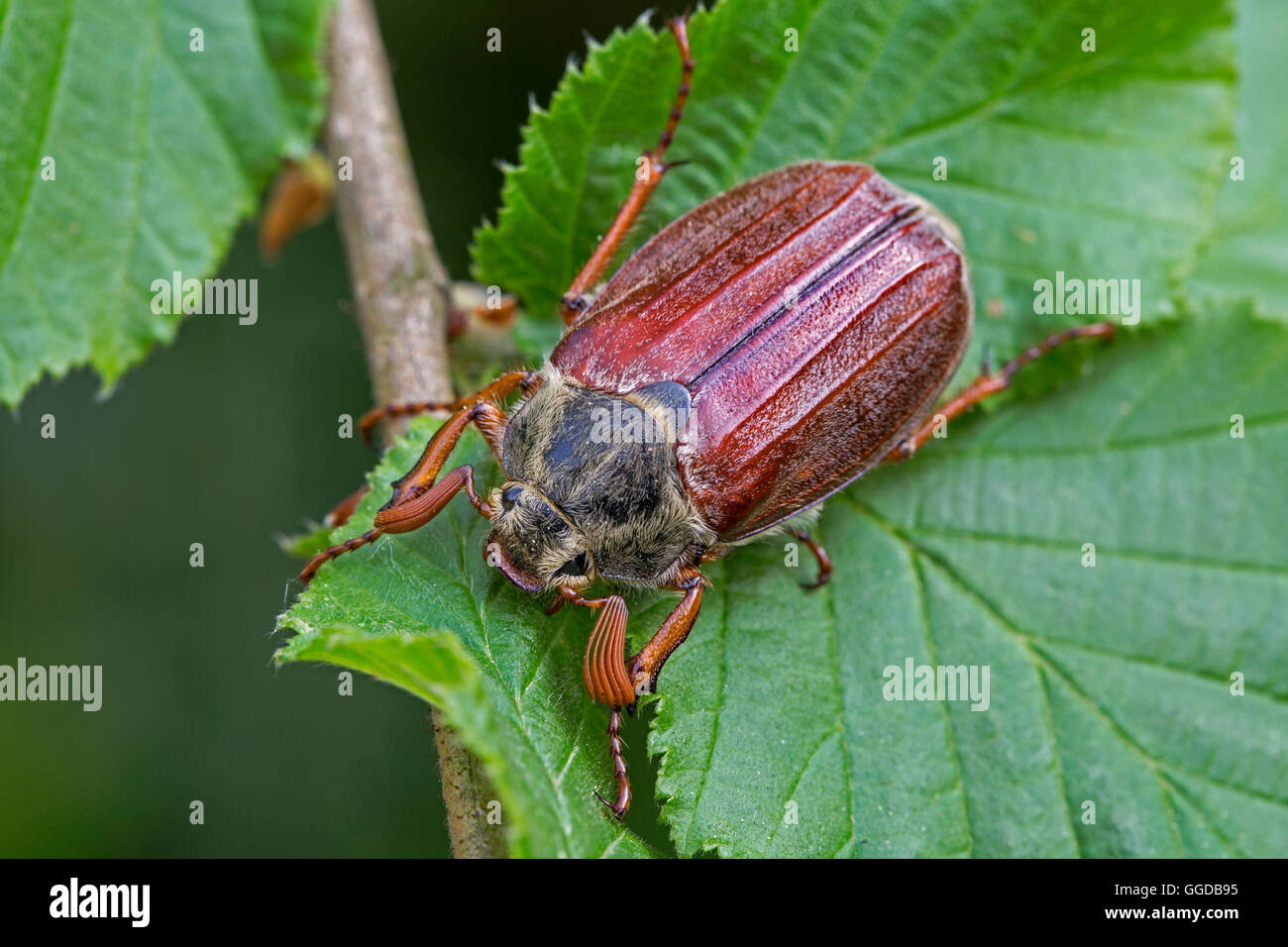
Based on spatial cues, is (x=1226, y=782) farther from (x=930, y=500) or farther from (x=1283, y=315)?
(x=1283, y=315)

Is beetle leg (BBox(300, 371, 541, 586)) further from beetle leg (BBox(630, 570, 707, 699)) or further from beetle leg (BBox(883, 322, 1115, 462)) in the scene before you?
beetle leg (BBox(883, 322, 1115, 462))

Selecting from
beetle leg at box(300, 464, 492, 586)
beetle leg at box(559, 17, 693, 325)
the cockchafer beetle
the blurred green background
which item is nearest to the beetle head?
the cockchafer beetle

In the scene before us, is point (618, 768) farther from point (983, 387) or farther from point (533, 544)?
point (983, 387)

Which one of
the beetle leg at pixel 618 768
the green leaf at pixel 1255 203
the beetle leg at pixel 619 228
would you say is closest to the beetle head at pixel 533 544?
the beetle leg at pixel 618 768

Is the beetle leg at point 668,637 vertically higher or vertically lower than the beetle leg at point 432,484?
lower

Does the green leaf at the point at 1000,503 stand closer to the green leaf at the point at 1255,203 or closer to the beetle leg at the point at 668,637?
the beetle leg at the point at 668,637

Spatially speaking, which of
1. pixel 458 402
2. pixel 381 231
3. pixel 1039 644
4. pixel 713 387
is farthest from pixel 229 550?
pixel 1039 644
